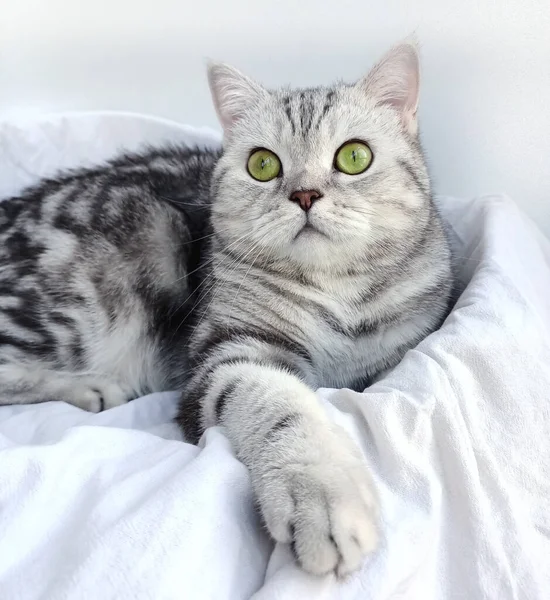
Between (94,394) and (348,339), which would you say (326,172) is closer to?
(348,339)

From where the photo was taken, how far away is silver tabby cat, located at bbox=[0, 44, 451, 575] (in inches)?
29.2

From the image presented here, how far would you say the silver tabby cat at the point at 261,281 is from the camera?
74cm

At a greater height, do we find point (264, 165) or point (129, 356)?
point (264, 165)

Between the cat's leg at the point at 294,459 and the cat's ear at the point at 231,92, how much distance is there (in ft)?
1.71

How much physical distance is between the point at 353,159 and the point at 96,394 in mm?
677

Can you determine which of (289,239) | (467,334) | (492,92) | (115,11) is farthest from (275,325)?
(115,11)

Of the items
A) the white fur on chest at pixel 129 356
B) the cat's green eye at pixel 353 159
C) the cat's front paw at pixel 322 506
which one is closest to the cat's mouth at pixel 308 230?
the cat's green eye at pixel 353 159

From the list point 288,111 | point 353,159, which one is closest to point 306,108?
point 288,111

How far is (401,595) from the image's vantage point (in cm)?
64

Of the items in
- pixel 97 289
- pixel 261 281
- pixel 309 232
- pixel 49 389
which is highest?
pixel 309 232

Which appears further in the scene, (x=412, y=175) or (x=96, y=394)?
(x=96, y=394)

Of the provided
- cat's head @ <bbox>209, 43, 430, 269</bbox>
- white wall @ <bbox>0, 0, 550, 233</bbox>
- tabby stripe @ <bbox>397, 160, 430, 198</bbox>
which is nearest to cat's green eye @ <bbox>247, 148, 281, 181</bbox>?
cat's head @ <bbox>209, 43, 430, 269</bbox>

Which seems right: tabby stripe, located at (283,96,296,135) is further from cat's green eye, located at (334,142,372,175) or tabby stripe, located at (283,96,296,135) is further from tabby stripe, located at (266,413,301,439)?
tabby stripe, located at (266,413,301,439)

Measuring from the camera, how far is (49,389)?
1.19m
